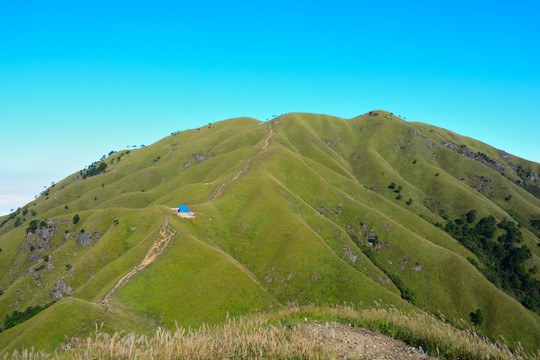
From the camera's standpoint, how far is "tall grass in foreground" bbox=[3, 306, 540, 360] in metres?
7.57

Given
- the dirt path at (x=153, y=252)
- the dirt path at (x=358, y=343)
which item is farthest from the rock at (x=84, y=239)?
the dirt path at (x=358, y=343)

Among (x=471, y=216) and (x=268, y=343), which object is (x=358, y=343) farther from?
(x=471, y=216)

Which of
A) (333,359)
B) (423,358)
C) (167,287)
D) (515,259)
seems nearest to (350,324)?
(423,358)

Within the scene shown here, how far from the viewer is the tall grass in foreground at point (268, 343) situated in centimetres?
757

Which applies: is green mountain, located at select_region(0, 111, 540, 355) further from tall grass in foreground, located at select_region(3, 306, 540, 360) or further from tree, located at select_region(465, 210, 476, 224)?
tall grass in foreground, located at select_region(3, 306, 540, 360)

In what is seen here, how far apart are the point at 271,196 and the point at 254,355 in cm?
10803

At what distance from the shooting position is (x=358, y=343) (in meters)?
11.6

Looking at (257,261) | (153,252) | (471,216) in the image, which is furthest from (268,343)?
(471,216)

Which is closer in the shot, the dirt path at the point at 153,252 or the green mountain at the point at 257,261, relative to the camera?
the green mountain at the point at 257,261

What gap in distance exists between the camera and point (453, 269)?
107 m

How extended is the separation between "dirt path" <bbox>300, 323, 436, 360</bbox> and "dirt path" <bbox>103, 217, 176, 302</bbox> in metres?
58.5

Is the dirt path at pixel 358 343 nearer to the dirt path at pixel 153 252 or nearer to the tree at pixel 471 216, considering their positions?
the dirt path at pixel 153 252

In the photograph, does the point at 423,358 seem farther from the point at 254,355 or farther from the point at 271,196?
the point at 271,196

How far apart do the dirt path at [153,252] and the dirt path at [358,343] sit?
58.5m
